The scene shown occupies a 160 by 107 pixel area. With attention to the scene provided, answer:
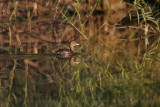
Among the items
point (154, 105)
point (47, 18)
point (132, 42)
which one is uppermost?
point (47, 18)

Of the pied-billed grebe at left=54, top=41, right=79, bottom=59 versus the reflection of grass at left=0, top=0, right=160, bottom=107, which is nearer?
the reflection of grass at left=0, top=0, right=160, bottom=107

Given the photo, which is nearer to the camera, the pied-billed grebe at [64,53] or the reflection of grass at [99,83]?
the reflection of grass at [99,83]

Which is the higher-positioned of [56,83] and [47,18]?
[47,18]

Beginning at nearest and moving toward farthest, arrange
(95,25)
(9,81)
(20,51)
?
1. (9,81)
2. (20,51)
3. (95,25)

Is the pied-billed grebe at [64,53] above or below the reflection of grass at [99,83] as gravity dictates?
above

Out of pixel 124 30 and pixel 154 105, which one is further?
pixel 124 30

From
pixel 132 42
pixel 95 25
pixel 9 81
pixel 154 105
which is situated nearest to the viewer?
pixel 154 105

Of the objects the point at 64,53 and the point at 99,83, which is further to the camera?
the point at 64,53

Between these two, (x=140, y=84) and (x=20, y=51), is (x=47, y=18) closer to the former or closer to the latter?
(x=20, y=51)

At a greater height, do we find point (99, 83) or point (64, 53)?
point (64, 53)

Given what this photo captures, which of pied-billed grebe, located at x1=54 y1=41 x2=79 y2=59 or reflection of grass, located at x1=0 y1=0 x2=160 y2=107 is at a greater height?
pied-billed grebe, located at x1=54 y1=41 x2=79 y2=59

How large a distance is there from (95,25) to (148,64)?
10.2 feet

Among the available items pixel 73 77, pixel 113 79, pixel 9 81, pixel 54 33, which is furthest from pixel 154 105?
pixel 54 33

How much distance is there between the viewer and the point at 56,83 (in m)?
3.28
